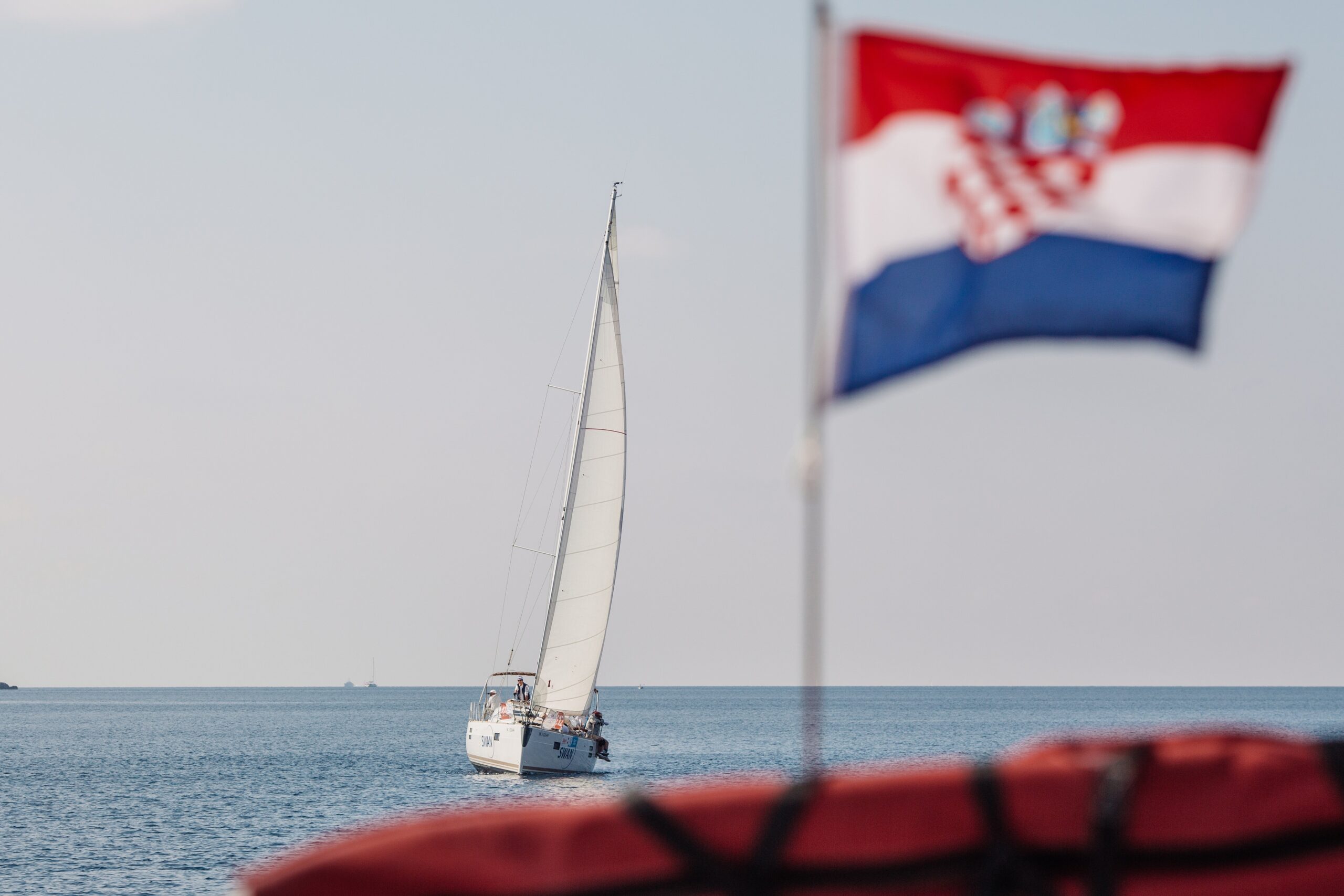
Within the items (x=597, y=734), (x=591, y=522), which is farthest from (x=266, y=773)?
(x=591, y=522)

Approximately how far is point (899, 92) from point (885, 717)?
164733 mm

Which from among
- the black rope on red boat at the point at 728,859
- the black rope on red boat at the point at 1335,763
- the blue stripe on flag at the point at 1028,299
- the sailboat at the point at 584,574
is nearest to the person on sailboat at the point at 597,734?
the sailboat at the point at 584,574

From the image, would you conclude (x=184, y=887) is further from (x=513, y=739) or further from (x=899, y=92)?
(x=899, y=92)

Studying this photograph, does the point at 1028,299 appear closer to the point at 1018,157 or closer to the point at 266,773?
the point at 1018,157

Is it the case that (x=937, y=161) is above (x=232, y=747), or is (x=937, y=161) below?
above

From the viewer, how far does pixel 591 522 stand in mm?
56375

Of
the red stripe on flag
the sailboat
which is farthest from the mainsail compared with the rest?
the red stripe on flag

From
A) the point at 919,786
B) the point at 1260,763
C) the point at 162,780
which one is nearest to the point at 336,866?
the point at 919,786

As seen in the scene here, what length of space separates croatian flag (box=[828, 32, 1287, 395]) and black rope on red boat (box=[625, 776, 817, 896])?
237cm

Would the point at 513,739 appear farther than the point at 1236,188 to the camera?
Yes

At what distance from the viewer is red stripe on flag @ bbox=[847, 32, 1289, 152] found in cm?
572

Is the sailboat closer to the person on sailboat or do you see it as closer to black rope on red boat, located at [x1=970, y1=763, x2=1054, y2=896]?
the person on sailboat

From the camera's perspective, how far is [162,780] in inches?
2724

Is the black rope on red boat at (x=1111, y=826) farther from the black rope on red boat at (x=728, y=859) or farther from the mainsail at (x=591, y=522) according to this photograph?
the mainsail at (x=591, y=522)
